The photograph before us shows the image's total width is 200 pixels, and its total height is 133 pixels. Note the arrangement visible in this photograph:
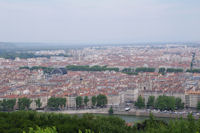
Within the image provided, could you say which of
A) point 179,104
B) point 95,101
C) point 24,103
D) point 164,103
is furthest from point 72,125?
point 179,104

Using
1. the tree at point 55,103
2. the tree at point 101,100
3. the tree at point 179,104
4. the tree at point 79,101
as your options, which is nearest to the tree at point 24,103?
the tree at point 55,103

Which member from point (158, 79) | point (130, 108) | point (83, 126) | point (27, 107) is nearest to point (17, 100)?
point (27, 107)

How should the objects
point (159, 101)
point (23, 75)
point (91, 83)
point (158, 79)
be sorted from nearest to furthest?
point (159, 101)
point (91, 83)
point (158, 79)
point (23, 75)

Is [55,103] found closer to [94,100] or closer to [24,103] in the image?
[24,103]

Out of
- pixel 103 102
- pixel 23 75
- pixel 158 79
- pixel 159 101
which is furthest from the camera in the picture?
pixel 23 75

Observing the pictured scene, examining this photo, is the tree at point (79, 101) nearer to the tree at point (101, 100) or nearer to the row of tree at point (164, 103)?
the tree at point (101, 100)

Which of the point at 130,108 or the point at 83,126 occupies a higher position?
the point at 83,126

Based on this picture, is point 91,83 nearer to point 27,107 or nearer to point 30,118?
point 27,107

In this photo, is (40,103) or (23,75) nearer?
(40,103)
